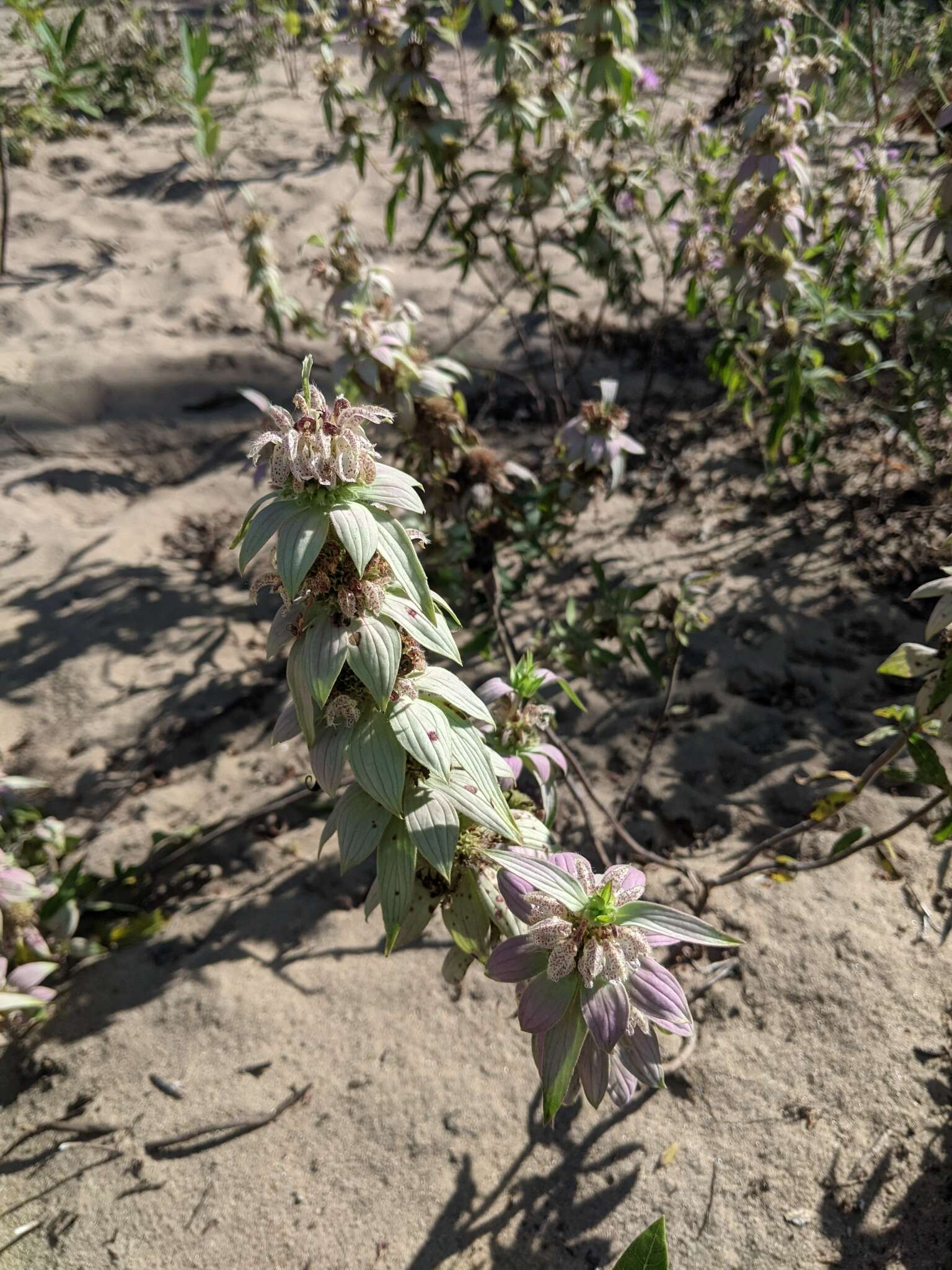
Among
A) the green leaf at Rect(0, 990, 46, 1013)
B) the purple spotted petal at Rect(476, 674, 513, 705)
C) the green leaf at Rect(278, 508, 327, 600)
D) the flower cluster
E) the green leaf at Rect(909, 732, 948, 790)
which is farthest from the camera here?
the flower cluster

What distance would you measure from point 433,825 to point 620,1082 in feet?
1.66

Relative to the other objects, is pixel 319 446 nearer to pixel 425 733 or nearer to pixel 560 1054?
pixel 425 733

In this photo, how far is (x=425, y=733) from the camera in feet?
3.63

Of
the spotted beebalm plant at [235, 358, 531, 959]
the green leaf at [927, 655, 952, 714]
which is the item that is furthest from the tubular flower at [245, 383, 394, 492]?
the green leaf at [927, 655, 952, 714]

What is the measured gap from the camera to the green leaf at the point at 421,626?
1.11 metres

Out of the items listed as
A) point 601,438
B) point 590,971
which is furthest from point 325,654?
point 601,438

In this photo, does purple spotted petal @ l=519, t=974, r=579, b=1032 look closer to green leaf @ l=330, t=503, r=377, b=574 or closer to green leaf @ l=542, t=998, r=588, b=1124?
green leaf @ l=542, t=998, r=588, b=1124

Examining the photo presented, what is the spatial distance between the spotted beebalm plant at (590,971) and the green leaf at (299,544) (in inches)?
18.8

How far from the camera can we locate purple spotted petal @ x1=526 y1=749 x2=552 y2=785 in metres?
1.50

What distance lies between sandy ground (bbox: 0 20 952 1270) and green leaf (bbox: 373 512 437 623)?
1338 millimetres

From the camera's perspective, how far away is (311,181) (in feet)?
17.8

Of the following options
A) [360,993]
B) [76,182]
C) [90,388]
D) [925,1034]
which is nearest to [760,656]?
[925,1034]

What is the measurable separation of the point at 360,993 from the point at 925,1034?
54.7 inches

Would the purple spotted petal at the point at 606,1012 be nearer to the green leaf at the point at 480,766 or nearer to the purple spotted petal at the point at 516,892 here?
the purple spotted petal at the point at 516,892
